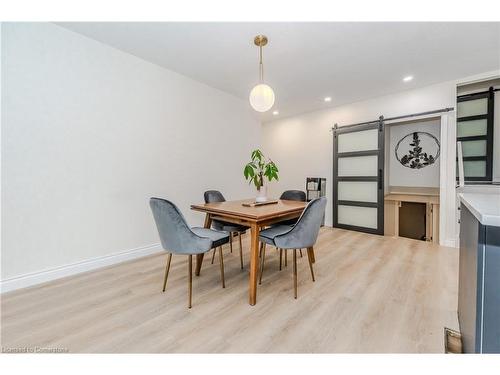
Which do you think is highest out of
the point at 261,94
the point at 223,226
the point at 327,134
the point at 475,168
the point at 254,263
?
the point at 327,134

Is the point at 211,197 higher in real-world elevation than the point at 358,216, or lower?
higher

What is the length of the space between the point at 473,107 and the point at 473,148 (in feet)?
2.16

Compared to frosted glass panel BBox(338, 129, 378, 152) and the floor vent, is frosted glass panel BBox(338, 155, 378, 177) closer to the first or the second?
frosted glass panel BBox(338, 129, 378, 152)

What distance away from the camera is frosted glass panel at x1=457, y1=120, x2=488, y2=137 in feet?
11.0

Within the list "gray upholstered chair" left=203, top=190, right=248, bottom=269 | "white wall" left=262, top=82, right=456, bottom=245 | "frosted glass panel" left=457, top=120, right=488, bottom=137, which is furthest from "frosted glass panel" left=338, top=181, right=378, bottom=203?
"gray upholstered chair" left=203, top=190, right=248, bottom=269

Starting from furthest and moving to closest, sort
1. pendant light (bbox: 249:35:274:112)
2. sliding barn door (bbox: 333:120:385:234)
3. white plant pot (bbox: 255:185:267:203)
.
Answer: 1. sliding barn door (bbox: 333:120:385:234)
2. white plant pot (bbox: 255:185:267:203)
3. pendant light (bbox: 249:35:274:112)

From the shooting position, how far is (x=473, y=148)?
11.3 feet

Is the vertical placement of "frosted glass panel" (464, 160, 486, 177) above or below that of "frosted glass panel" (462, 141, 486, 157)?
below

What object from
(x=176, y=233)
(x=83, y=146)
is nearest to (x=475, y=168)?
(x=176, y=233)

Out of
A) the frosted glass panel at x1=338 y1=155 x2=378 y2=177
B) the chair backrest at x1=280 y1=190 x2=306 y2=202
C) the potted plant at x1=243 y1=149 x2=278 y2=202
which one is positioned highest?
the frosted glass panel at x1=338 y1=155 x2=378 y2=177

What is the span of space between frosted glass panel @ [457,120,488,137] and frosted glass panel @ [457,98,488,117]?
0.43 feet

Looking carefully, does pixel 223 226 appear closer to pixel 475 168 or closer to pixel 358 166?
pixel 358 166

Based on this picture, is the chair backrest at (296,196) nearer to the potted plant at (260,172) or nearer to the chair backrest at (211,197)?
the potted plant at (260,172)
